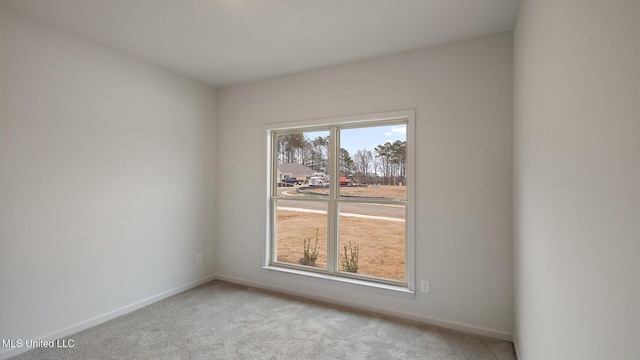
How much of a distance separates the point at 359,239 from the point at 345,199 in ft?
1.57

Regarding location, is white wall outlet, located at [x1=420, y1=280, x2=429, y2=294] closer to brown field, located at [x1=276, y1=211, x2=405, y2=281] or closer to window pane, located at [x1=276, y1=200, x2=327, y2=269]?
brown field, located at [x1=276, y1=211, x2=405, y2=281]

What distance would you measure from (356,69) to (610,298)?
115 inches

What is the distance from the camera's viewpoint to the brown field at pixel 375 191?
312 cm

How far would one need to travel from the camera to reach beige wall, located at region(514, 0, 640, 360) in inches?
26.9

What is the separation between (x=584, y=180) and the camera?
96cm

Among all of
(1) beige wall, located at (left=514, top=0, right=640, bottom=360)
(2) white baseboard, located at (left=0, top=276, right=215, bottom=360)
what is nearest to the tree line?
(1) beige wall, located at (left=514, top=0, right=640, bottom=360)

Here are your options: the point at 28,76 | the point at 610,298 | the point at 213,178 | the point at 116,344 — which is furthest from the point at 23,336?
the point at 610,298

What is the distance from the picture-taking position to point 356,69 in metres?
3.23

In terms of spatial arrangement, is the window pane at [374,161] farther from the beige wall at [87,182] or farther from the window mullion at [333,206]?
the beige wall at [87,182]

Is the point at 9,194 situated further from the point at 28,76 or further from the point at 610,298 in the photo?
the point at 610,298

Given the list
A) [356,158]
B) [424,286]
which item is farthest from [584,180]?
[356,158]

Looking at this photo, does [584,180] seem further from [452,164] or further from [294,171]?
[294,171]

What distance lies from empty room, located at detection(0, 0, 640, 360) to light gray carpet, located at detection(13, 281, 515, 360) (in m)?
0.02

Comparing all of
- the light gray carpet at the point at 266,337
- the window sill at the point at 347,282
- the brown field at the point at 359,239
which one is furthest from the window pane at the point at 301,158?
the light gray carpet at the point at 266,337
